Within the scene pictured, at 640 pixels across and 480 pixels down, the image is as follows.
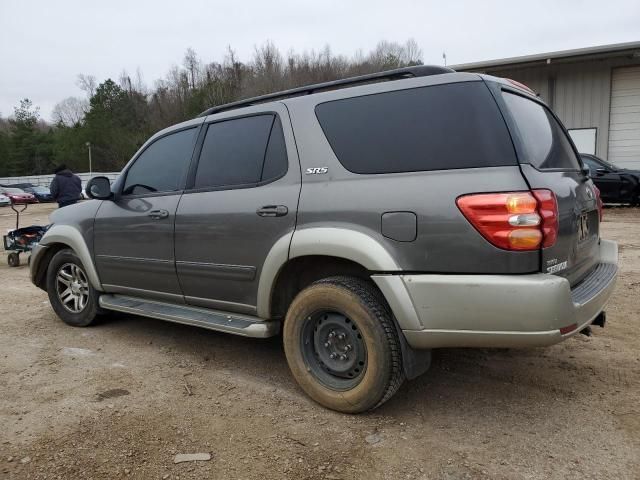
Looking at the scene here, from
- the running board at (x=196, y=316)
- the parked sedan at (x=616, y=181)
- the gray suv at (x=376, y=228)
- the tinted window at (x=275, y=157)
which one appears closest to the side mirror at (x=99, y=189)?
the gray suv at (x=376, y=228)

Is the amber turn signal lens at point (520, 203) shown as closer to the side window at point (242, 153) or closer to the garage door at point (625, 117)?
the side window at point (242, 153)

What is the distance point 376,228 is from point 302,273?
0.77 metres

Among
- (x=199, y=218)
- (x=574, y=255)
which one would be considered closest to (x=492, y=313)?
(x=574, y=255)

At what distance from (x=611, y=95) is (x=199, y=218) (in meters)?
16.5

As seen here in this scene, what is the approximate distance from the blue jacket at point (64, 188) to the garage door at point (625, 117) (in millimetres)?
15435

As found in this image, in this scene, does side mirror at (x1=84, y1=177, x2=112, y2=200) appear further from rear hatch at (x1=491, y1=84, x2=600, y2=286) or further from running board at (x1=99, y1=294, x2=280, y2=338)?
rear hatch at (x1=491, y1=84, x2=600, y2=286)

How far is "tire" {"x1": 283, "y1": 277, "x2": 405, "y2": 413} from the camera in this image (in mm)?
2939

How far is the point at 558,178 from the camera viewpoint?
9.60 feet

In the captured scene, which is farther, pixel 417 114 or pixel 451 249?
pixel 417 114

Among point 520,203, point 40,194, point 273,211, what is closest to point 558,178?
point 520,203

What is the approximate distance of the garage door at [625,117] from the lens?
52.6ft

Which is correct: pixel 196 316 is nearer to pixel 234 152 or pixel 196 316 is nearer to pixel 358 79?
pixel 234 152

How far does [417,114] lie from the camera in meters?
2.93

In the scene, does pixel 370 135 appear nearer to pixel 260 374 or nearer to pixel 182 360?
pixel 260 374
